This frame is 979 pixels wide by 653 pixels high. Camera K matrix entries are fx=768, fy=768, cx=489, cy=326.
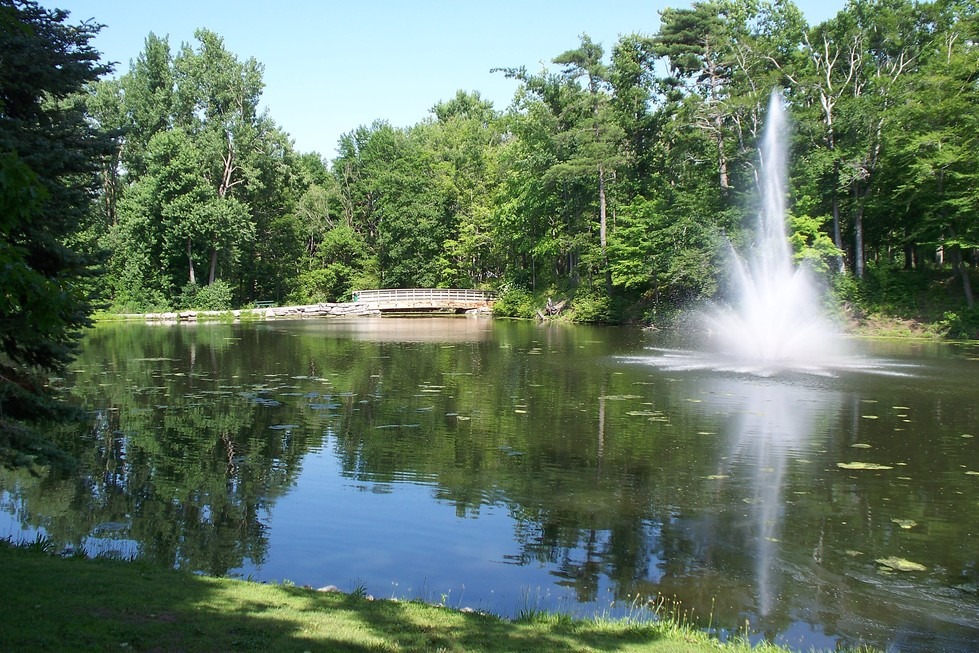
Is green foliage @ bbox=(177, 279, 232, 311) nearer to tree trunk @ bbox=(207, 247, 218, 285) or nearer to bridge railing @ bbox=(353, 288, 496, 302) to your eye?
tree trunk @ bbox=(207, 247, 218, 285)

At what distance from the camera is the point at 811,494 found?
416 inches

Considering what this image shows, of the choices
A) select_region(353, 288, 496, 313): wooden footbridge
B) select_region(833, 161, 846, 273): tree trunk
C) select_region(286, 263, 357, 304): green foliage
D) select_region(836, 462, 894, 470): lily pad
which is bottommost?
select_region(836, 462, 894, 470): lily pad

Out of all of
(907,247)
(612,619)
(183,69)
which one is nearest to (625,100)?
(907,247)

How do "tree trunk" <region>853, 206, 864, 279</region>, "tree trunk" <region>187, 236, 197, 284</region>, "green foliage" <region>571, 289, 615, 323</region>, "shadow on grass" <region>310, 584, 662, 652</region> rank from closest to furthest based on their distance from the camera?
1. "shadow on grass" <region>310, 584, 662, 652</region>
2. "tree trunk" <region>853, 206, 864, 279</region>
3. "green foliage" <region>571, 289, 615, 323</region>
4. "tree trunk" <region>187, 236, 197, 284</region>

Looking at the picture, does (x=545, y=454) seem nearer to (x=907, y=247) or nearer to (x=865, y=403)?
(x=865, y=403)

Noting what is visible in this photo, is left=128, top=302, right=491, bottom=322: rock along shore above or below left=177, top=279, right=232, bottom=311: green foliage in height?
below

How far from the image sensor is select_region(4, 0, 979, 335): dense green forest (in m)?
38.0

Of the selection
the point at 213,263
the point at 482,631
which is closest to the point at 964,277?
the point at 482,631

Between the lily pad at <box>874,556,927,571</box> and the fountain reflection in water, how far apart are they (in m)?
15.7

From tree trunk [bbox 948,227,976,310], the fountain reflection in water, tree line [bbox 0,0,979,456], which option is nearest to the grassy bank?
the fountain reflection in water

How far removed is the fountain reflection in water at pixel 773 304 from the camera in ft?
90.3

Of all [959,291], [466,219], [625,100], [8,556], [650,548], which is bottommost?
[650,548]

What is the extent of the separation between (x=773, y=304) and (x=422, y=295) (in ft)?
119

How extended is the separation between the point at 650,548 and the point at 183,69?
59.8m
